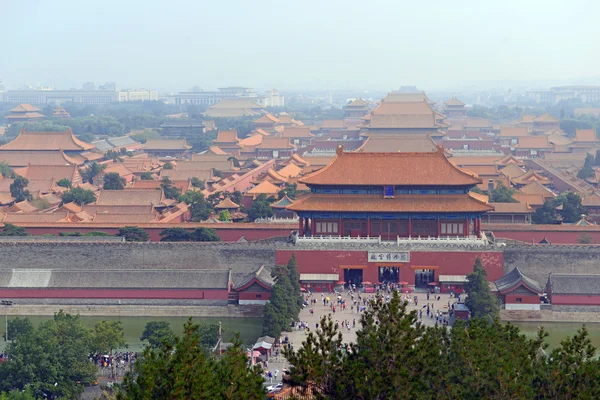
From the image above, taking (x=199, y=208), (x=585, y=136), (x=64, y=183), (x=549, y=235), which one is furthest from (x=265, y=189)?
(x=585, y=136)

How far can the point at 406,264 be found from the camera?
1337 inches

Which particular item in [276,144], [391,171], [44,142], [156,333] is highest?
[391,171]

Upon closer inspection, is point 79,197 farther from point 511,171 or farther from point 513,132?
point 513,132

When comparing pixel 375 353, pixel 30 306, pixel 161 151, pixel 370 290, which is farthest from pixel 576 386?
pixel 161 151

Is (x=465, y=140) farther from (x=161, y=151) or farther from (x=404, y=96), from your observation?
(x=161, y=151)

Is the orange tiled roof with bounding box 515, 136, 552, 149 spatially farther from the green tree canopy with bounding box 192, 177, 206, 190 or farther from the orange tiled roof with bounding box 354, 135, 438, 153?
the green tree canopy with bounding box 192, 177, 206, 190

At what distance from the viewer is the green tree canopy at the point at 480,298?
28.9 meters

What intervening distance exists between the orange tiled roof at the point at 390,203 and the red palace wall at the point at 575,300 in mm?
4310

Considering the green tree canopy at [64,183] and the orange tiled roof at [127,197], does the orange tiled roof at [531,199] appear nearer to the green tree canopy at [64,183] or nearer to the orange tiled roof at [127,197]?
the orange tiled roof at [127,197]

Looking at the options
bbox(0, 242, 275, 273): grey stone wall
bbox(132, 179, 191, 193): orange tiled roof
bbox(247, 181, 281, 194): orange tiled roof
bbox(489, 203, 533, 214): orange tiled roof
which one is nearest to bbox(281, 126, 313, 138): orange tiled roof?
bbox(132, 179, 191, 193): orange tiled roof

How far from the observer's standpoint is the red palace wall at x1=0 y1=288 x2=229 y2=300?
104 ft

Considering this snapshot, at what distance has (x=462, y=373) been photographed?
Result: 53.2 ft

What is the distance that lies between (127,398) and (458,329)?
18.5 feet

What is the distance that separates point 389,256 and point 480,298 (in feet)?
17.6
